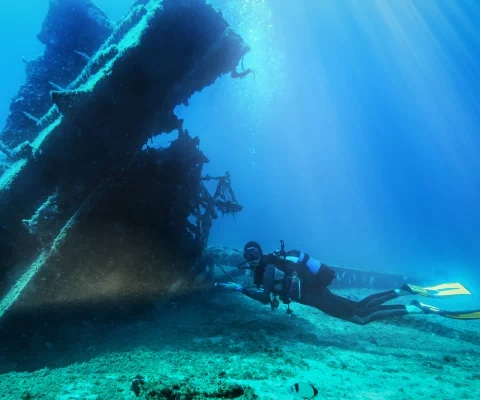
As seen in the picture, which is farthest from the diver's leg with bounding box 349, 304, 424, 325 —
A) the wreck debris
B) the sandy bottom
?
the wreck debris

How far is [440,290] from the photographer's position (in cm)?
600

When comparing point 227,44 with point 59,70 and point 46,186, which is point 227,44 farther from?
point 59,70

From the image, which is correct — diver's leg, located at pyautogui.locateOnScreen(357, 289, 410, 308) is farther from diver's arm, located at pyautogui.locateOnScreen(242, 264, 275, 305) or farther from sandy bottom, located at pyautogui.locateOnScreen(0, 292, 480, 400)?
diver's arm, located at pyautogui.locateOnScreen(242, 264, 275, 305)

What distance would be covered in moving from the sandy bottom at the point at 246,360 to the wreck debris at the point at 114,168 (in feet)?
3.20

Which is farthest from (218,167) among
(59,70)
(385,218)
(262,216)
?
(59,70)

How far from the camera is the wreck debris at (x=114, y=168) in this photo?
4.39m

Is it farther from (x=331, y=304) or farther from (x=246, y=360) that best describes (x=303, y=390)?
(x=331, y=304)

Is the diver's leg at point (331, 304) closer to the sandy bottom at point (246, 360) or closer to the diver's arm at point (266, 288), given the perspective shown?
the sandy bottom at point (246, 360)

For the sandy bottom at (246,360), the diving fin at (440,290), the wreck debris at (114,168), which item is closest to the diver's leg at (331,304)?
the sandy bottom at (246,360)

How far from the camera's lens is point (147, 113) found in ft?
17.6

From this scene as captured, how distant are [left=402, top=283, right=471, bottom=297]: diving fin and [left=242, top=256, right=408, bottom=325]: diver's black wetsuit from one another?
0.57m

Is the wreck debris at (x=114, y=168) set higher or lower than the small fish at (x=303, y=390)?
higher

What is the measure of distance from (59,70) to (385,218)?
120 meters

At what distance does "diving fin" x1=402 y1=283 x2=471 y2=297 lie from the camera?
565 cm
